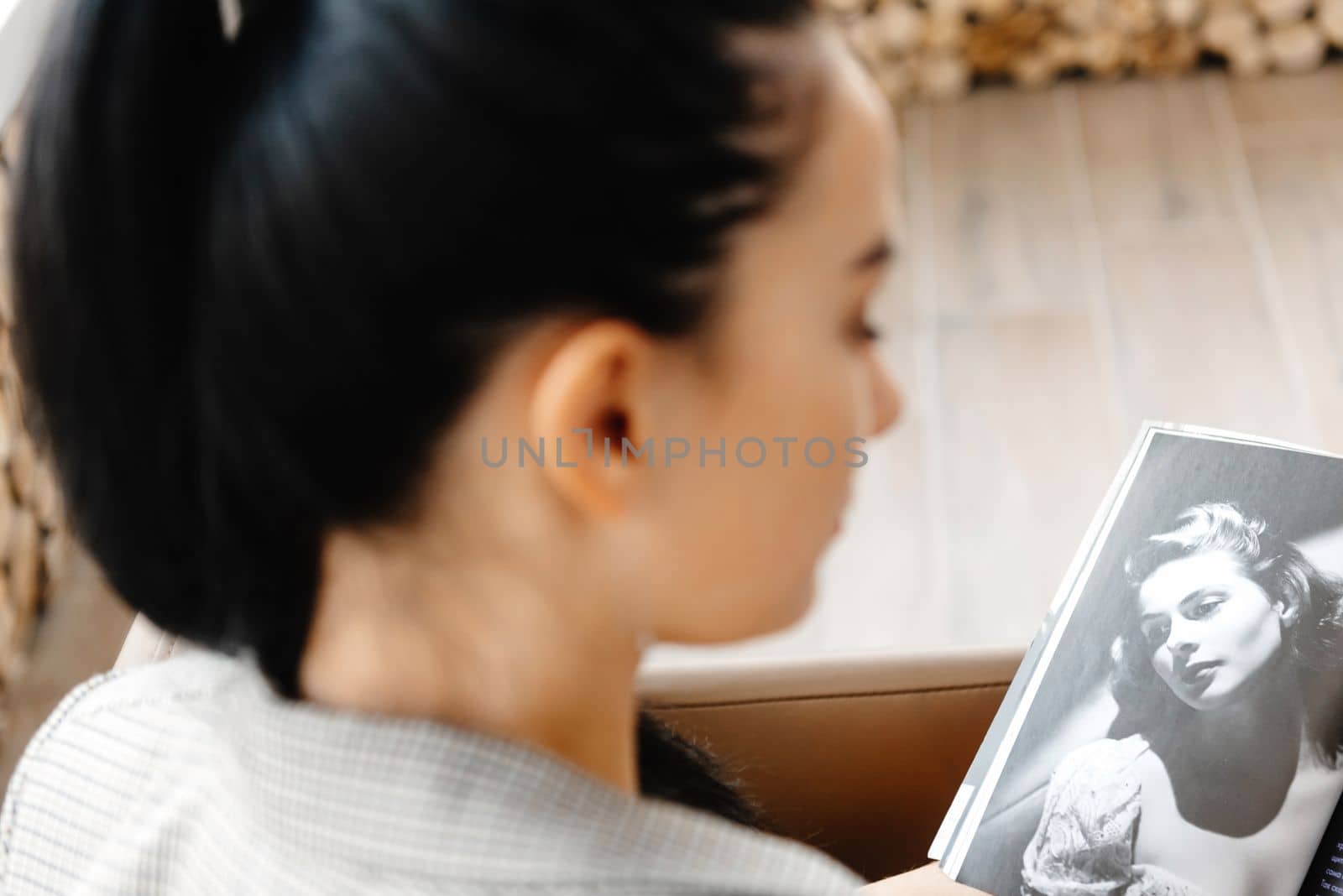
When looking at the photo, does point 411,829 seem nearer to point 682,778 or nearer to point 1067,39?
point 682,778

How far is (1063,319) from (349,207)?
4.78ft

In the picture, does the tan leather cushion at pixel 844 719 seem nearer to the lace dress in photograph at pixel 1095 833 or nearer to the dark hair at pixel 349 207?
the lace dress in photograph at pixel 1095 833

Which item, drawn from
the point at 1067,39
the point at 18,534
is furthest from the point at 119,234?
the point at 1067,39

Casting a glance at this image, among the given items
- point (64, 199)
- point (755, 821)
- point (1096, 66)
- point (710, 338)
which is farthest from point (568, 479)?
point (1096, 66)

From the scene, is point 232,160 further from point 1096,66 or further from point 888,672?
point 1096,66

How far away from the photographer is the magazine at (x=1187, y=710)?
623mm

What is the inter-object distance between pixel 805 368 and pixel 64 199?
248 millimetres

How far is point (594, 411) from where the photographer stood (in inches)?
16.6

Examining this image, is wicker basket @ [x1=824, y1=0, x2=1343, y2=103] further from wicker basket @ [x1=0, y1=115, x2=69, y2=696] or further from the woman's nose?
the woman's nose

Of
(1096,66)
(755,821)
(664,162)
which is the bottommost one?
(755,821)

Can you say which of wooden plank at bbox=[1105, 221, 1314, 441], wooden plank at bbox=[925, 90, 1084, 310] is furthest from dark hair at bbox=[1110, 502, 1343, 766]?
wooden plank at bbox=[925, 90, 1084, 310]

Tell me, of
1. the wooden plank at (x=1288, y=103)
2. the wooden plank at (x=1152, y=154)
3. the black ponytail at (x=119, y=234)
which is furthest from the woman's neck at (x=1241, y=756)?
the wooden plank at (x=1288, y=103)

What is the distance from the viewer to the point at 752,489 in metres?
0.49

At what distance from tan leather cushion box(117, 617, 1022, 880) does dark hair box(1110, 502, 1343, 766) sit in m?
0.08
